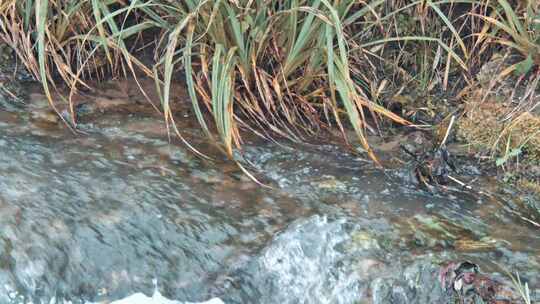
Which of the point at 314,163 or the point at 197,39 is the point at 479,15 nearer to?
the point at 314,163

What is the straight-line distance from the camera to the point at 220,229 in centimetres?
224

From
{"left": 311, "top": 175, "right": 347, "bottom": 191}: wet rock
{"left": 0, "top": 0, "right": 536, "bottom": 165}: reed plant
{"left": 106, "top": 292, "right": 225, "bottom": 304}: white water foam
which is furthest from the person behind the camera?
{"left": 0, "top": 0, "right": 536, "bottom": 165}: reed plant

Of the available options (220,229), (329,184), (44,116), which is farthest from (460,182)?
(44,116)

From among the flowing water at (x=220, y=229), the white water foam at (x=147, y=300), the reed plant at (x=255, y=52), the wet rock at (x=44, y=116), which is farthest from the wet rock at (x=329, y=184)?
the wet rock at (x=44, y=116)

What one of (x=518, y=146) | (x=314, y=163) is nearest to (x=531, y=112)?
(x=518, y=146)

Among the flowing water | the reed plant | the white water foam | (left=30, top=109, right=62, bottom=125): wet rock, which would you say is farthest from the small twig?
(left=30, top=109, right=62, bottom=125): wet rock

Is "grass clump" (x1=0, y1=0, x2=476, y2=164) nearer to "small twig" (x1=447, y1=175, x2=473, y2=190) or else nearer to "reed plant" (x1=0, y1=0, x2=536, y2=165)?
"reed plant" (x1=0, y1=0, x2=536, y2=165)

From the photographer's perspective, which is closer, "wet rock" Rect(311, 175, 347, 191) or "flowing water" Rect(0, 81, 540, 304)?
"flowing water" Rect(0, 81, 540, 304)

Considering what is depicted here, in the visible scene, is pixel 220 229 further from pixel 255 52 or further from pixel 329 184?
pixel 255 52

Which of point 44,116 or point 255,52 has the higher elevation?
point 255,52

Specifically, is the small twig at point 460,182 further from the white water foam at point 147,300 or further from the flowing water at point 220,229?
the white water foam at point 147,300

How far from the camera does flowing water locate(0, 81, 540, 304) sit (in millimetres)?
2053

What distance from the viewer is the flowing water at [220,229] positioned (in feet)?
6.73

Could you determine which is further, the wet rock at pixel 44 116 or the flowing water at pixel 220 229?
the wet rock at pixel 44 116
